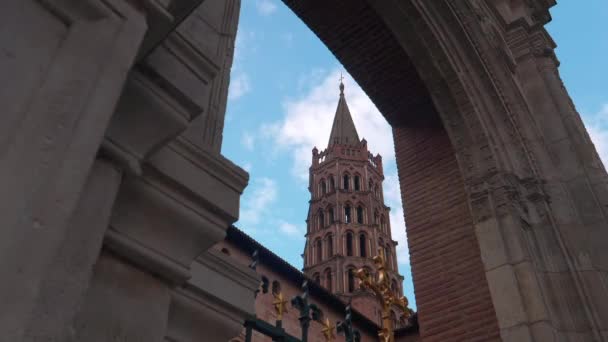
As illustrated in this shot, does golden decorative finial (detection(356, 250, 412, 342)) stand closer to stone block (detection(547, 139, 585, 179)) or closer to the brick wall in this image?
the brick wall

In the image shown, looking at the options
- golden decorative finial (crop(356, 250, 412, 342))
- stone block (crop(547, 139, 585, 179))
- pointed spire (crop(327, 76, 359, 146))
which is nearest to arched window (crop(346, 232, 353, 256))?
pointed spire (crop(327, 76, 359, 146))

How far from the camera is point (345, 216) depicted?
5897 centimetres

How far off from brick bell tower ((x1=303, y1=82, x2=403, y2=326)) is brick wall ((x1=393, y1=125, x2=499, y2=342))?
42524mm

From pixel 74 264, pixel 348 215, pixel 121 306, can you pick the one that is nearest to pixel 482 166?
pixel 121 306

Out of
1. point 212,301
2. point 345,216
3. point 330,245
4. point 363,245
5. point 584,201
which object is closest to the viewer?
point 212,301

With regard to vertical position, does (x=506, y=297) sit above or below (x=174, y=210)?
above

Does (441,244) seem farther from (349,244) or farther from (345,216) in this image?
(345,216)

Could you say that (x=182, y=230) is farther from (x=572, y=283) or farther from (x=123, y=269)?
(x=572, y=283)

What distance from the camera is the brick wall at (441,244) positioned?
635 cm

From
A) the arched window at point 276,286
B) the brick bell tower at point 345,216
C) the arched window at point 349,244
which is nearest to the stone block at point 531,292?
the arched window at point 276,286

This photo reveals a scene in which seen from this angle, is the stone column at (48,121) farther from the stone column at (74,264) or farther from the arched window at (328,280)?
the arched window at (328,280)

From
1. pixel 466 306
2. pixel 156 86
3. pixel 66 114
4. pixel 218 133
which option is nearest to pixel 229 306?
pixel 218 133

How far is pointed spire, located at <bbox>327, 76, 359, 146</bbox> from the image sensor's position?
216ft

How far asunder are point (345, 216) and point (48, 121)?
5801 cm
